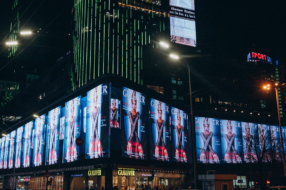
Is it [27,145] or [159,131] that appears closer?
[159,131]

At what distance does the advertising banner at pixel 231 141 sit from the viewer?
236ft

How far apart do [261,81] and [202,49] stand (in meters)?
27.9

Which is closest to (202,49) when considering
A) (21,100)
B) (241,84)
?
(241,84)

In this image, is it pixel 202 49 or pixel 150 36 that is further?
pixel 202 49

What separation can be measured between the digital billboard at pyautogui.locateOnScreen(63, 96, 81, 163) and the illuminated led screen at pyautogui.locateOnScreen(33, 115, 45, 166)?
12.9 meters

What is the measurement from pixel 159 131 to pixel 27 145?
36461 mm

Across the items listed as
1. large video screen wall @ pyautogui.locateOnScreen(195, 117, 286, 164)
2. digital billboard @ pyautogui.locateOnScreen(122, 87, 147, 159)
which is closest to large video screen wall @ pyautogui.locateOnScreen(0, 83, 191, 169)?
digital billboard @ pyautogui.locateOnScreen(122, 87, 147, 159)

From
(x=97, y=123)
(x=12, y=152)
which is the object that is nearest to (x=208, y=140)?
(x=97, y=123)

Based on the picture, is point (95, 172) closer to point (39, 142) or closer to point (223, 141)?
point (39, 142)

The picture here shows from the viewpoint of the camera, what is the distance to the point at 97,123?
42.4 metres

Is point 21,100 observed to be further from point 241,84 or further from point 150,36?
point 241,84

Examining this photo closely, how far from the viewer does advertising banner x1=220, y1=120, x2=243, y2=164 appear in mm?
72000

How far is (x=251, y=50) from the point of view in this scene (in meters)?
144

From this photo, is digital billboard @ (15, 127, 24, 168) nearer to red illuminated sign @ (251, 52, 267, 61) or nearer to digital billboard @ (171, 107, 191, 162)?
digital billboard @ (171, 107, 191, 162)
